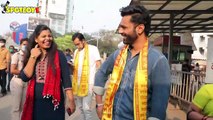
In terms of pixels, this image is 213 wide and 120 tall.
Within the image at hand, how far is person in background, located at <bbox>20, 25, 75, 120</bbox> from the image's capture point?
3.65 metres

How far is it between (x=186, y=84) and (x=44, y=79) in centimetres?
609

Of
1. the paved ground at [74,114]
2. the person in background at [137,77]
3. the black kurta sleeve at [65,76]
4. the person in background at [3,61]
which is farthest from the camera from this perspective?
the person in background at [3,61]

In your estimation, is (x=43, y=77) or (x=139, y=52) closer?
(x=139, y=52)

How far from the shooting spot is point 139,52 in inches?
100

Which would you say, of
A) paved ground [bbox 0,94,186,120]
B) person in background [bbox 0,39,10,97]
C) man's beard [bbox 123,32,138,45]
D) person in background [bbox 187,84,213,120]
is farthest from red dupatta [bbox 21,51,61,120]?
person in background [bbox 0,39,10,97]

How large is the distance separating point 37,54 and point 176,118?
511 centimetres

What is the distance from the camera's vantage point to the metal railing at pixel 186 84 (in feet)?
26.8

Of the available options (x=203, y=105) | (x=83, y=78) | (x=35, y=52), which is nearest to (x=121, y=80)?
(x=203, y=105)

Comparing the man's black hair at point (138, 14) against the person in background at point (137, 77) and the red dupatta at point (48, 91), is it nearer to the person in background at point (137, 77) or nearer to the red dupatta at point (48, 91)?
the person in background at point (137, 77)

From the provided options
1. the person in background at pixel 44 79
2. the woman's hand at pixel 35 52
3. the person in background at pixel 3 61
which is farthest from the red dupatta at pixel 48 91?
the person in background at pixel 3 61

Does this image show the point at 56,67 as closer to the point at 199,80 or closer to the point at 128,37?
the point at 128,37

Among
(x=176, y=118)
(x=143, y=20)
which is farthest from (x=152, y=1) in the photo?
(x=143, y=20)

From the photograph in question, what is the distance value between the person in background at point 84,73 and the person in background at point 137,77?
3130 mm

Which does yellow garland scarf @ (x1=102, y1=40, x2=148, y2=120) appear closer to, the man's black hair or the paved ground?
the man's black hair
